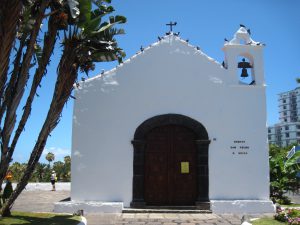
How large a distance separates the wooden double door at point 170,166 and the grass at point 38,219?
3.06 m

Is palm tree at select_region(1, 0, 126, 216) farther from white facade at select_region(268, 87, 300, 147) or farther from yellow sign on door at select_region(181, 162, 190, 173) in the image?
white facade at select_region(268, 87, 300, 147)

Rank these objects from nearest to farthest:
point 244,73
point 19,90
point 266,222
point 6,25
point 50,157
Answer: point 6,25
point 19,90
point 266,222
point 244,73
point 50,157

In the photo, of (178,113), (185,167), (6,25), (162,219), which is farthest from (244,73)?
(6,25)

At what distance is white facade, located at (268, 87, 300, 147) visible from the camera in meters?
92.2

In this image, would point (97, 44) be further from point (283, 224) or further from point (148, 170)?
point (283, 224)

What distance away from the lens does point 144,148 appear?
11922 mm

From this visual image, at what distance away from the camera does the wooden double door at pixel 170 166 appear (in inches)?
465

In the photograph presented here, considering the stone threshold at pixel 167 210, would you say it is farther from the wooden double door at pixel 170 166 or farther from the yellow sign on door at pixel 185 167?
the yellow sign on door at pixel 185 167

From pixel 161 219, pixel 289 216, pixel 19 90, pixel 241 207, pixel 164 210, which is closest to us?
pixel 19 90

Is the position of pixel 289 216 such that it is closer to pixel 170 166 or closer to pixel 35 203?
pixel 170 166

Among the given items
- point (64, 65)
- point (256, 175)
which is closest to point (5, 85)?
point (64, 65)

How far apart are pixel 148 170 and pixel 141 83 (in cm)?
294

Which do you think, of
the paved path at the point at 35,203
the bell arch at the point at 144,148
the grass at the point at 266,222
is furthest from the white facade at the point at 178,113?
the grass at the point at 266,222

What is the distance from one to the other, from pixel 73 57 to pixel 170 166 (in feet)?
16.3
